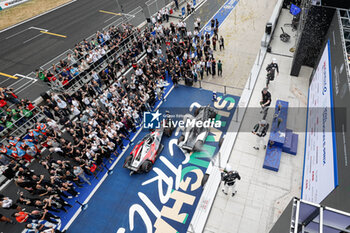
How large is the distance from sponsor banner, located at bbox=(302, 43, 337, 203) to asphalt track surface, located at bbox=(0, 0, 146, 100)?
2157 cm

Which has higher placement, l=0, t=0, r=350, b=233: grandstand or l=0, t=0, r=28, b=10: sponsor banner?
l=0, t=0, r=28, b=10: sponsor banner

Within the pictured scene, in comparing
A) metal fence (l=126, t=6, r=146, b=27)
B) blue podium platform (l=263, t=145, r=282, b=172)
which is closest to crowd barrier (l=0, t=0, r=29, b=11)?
metal fence (l=126, t=6, r=146, b=27)

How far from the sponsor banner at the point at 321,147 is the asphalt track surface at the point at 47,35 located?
70.8 feet

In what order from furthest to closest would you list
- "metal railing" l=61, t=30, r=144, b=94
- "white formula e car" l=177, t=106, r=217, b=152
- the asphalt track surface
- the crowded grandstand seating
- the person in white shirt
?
1. the asphalt track surface
2. "metal railing" l=61, t=30, r=144, b=94
3. the person in white shirt
4. "white formula e car" l=177, t=106, r=217, b=152
5. the crowded grandstand seating

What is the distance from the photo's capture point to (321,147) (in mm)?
8656

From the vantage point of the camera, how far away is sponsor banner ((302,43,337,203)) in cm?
733

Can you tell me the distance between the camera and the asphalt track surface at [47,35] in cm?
2362

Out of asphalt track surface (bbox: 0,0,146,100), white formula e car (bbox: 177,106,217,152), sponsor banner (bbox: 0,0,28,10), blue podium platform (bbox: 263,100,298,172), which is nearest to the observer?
blue podium platform (bbox: 263,100,298,172)

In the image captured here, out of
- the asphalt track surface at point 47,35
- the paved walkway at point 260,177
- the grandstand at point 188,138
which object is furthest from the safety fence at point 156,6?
the paved walkway at point 260,177

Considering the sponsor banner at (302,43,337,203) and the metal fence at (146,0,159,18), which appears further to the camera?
the metal fence at (146,0,159,18)

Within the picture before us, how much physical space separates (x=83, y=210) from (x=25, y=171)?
424 centimetres

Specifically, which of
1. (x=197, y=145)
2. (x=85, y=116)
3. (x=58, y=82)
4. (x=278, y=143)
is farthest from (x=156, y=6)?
(x=278, y=143)

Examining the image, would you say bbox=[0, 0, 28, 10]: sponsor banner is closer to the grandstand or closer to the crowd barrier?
the crowd barrier

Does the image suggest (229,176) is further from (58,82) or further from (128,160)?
(58,82)
